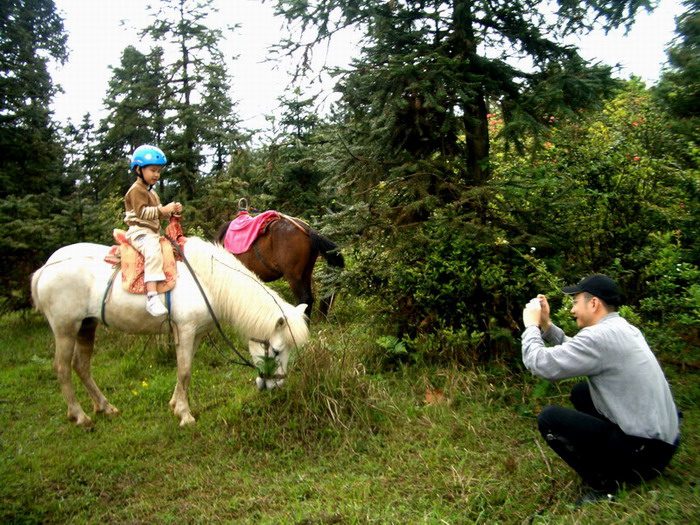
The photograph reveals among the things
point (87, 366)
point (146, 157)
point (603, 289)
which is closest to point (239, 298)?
point (146, 157)

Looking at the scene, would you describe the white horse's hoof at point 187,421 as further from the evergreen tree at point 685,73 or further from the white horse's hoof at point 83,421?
the evergreen tree at point 685,73

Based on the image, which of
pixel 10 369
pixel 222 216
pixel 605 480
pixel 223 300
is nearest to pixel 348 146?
pixel 223 300

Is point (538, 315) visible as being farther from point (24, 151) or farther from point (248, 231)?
point (24, 151)

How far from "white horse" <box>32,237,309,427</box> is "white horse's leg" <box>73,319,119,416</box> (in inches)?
6.5

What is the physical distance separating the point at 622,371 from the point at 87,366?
15.7 feet

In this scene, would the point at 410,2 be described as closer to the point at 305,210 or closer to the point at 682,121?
the point at 682,121

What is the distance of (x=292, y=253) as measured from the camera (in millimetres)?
7227

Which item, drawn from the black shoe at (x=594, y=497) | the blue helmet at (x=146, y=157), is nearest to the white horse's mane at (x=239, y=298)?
the blue helmet at (x=146, y=157)

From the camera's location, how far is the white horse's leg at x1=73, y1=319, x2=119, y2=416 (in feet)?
16.5

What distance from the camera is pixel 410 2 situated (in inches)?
217

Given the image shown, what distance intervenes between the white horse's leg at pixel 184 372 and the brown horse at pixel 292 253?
8.49 ft

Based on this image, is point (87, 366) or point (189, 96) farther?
point (189, 96)

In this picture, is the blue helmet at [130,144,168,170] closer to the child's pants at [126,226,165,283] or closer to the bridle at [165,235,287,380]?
the child's pants at [126,226,165,283]

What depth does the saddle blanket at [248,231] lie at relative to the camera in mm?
7469
